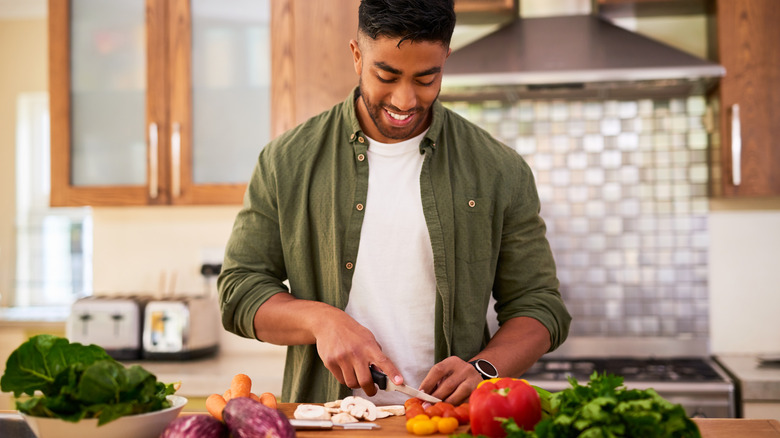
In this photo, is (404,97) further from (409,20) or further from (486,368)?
(486,368)

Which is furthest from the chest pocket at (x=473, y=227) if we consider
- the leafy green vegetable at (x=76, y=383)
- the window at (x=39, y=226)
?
the window at (x=39, y=226)

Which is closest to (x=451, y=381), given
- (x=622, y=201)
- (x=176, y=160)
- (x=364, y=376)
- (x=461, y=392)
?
(x=461, y=392)

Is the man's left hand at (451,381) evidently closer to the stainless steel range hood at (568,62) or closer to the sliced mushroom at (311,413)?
the sliced mushroom at (311,413)

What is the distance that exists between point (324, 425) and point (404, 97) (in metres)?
0.56

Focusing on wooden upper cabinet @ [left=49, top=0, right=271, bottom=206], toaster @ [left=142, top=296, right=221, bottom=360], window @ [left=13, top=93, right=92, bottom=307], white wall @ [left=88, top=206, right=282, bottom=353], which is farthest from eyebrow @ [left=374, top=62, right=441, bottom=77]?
window @ [left=13, top=93, right=92, bottom=307]

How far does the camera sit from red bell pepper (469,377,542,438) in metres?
0.97

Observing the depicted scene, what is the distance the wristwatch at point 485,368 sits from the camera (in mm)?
1196

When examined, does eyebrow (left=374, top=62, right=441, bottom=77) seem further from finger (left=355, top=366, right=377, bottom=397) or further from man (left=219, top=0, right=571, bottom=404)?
finger (left=355, top=366, right=377, bottom=397)

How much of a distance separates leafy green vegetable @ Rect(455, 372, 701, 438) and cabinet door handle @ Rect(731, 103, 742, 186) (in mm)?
1723

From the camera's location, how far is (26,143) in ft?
13.9

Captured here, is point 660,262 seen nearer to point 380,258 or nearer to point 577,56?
point 577,56

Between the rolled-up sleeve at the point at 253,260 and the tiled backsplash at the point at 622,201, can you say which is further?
the tiled backsplash at the point at 622,201

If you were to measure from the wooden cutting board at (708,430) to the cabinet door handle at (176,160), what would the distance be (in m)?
1.63

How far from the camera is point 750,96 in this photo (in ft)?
7.82
